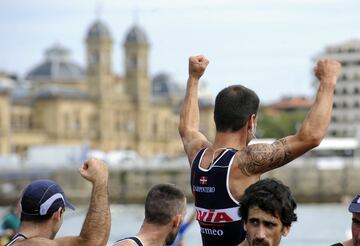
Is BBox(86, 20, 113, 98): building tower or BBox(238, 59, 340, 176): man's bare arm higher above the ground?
BBox(238, 59, 340, 176): man's bare arm

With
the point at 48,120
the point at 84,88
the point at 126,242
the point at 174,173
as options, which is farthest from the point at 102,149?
the point at 126,242

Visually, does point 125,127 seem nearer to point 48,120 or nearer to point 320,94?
point 48,120

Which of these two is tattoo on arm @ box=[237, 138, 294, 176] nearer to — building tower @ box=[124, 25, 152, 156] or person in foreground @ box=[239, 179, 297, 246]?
person in foreground @ box=[239, 179, 297, 246]

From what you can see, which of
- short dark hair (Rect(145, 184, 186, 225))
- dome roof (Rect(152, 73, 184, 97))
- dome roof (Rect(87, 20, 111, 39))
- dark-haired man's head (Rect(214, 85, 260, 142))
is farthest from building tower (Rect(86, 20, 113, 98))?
dark-haired man's head (Rect(214, 85, 260, 142))

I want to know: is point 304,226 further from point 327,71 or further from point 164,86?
point 164,86

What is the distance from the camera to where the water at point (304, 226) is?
41.3 meters

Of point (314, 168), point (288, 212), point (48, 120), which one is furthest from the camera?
point (48, 120)

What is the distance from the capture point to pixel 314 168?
269 feet

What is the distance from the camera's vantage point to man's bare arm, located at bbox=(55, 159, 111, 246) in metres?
6.08

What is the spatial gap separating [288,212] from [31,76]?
157 metres

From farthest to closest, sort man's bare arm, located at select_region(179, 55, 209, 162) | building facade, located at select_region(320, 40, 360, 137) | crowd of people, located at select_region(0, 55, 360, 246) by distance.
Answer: building facade, located at select_region(320, 40, 360, 137) < man's bare arm, located at select_region(179, 55, 209, 162) < crowd of people, located at select_region(0, 55, 360, 246)

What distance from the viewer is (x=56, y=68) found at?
519 ft

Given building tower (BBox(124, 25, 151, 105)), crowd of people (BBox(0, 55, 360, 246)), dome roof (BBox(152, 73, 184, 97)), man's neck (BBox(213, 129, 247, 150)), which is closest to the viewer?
crowd of people (BBox(0, 55, 360, 246))

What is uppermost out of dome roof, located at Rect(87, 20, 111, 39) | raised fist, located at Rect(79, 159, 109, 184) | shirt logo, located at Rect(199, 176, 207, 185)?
raised fist, located at Rect(79, 159, 109, 184)
